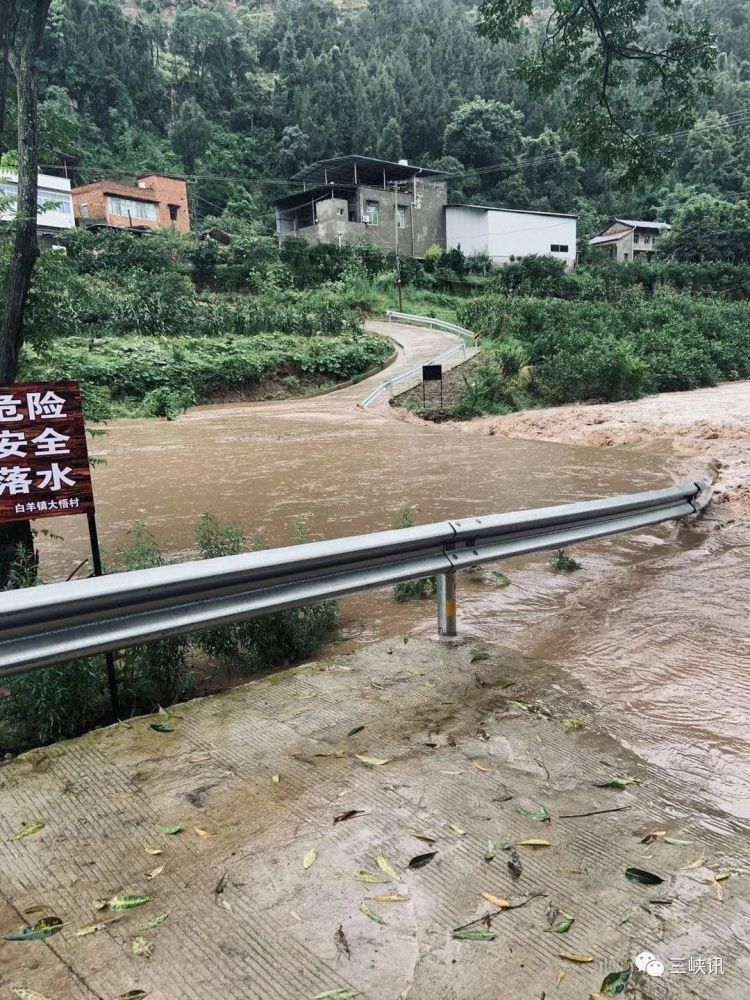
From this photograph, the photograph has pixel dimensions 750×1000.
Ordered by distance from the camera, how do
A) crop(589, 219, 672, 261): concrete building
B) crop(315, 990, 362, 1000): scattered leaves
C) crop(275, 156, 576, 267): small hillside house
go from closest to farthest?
crop(315, 990, 362, 1000): scattered leaves < crop(275, 156, 576, 267): small hillside house < crop(589, 219, 672, 261): concrete building

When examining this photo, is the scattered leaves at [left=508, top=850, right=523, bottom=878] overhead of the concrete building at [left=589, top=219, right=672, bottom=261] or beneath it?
beneath

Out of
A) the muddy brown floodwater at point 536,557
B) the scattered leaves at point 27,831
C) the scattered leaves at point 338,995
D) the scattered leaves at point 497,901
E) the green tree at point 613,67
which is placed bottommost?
the muddy brown floodwater at point 536,557

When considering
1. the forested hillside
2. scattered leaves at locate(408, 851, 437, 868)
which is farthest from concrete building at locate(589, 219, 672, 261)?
scattered leaves at locate(408, 851, 437, 868)

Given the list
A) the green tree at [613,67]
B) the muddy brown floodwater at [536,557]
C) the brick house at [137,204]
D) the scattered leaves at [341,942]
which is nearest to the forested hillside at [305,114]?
the brick house at [137,204]

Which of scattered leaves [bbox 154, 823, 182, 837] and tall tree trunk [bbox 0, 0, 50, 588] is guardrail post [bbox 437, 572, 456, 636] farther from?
tall tree trunk [bbox 0, 0, 50, 588]

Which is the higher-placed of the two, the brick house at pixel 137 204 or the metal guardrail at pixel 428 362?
the brick house at pixel 137 204

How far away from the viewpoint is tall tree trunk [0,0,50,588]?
16.4 feet

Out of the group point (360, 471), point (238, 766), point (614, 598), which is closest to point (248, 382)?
point (360, 471)

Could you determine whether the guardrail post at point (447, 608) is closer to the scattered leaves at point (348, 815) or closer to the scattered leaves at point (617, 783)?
the scattered leaves at point (617, 783)

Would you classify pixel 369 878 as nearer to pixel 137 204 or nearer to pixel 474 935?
pixel 474 935

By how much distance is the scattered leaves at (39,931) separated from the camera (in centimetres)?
180

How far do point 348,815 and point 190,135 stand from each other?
78856mm

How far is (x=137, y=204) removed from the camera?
48.9 metres

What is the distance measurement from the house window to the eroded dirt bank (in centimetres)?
3856
